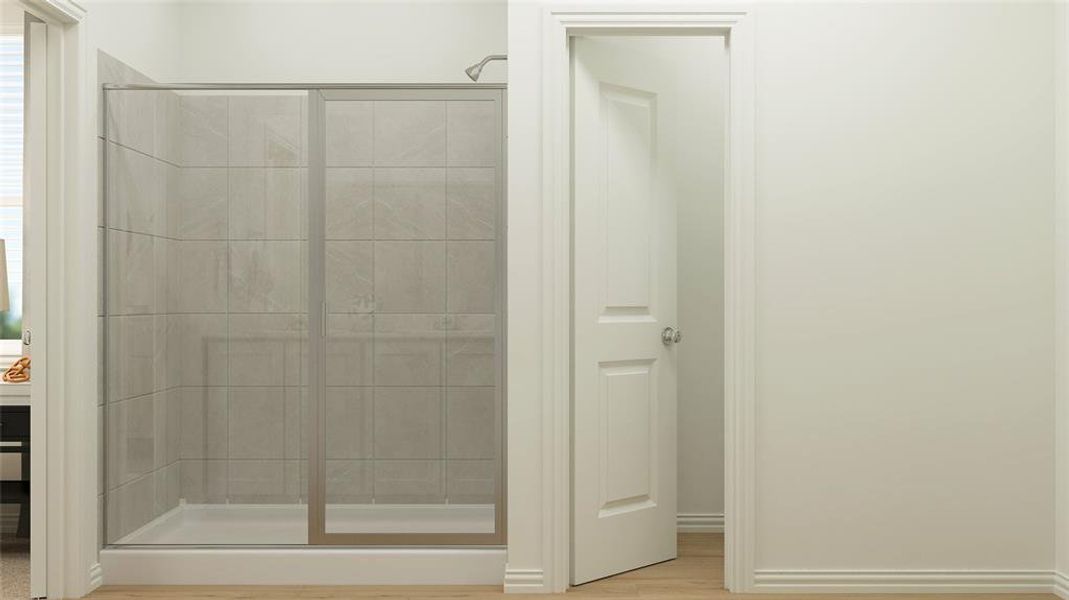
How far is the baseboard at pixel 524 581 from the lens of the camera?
297 cm

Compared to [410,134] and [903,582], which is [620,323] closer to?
[410,134]

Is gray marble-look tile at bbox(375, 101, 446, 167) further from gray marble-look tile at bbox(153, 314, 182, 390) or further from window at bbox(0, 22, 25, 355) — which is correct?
window at bbox(0, 22, 25, 355)

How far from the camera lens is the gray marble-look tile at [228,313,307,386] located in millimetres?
3150

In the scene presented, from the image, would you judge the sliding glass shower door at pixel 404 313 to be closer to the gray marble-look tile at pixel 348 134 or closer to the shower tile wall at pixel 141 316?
the gray marble-look tile at pixel 348 134

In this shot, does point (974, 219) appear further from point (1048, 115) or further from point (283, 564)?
point (283, 564)

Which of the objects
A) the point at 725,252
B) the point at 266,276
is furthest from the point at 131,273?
the point at 725,252

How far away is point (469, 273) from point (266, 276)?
2.56 feet

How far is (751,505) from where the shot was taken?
2980mm

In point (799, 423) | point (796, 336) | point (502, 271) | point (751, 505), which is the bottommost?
point (751, 505)

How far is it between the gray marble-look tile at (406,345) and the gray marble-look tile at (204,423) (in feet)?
2.06

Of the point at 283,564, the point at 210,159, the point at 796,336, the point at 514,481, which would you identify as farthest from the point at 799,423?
the point at 210,159

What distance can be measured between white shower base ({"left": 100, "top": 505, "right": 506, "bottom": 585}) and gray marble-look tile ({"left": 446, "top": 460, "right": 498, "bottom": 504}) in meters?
0.03

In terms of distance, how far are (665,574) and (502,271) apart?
1.34m

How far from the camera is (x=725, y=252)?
2980 mm
